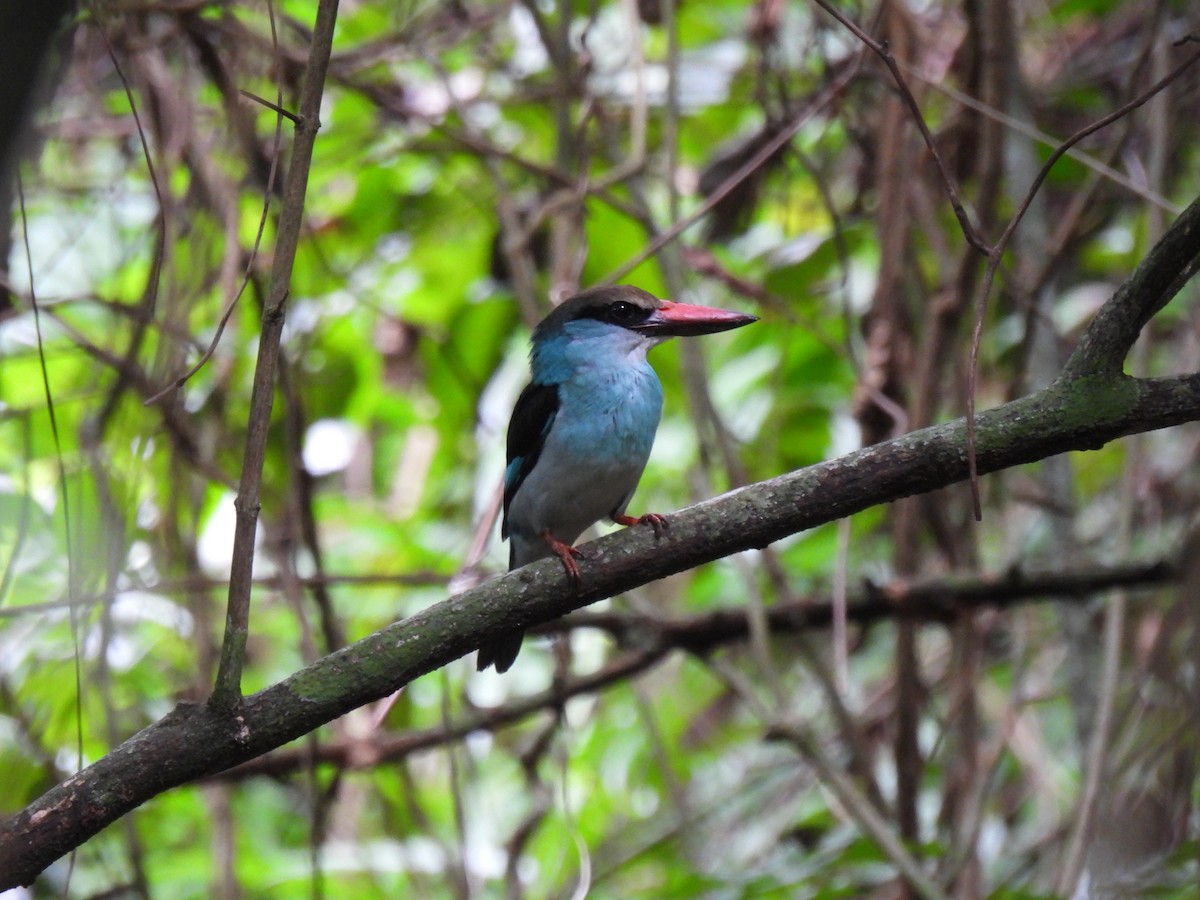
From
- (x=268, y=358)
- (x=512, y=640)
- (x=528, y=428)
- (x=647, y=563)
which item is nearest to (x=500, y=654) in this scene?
(x=512, y=640)

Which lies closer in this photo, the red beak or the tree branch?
the tree branch

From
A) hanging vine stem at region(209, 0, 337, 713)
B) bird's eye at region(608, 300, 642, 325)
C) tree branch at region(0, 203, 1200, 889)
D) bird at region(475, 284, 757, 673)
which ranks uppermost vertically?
bird's eye at region(608, 300, 642, 325)

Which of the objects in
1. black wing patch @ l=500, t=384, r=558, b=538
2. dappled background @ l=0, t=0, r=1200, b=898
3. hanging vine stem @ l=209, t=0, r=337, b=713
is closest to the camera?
hanging vine stem @ l=209, t=0, r=337, b=713

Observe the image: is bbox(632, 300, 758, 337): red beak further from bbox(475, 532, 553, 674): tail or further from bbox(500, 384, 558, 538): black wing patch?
bbox(475, 532, 553, 674): tail

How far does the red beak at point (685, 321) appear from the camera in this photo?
318 cm

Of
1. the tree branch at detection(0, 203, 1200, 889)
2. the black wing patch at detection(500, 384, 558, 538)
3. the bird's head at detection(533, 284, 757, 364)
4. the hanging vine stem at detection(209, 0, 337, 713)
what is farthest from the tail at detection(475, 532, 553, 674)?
the hanging vine stem at detection(209, 0, 337, 713)

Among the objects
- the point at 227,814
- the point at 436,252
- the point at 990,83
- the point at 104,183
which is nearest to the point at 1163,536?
the point at 990,83

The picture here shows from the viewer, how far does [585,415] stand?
124 inches

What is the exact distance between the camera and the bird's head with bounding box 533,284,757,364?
10.8 ft

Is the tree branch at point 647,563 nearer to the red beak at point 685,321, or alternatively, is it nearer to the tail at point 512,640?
the tail at point 512,640

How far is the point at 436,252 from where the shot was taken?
4840 millimetres

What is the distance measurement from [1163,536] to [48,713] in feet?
11.7

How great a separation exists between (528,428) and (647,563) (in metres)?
1.29

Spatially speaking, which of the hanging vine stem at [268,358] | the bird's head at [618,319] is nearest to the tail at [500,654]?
the bird's head at [618,319]
